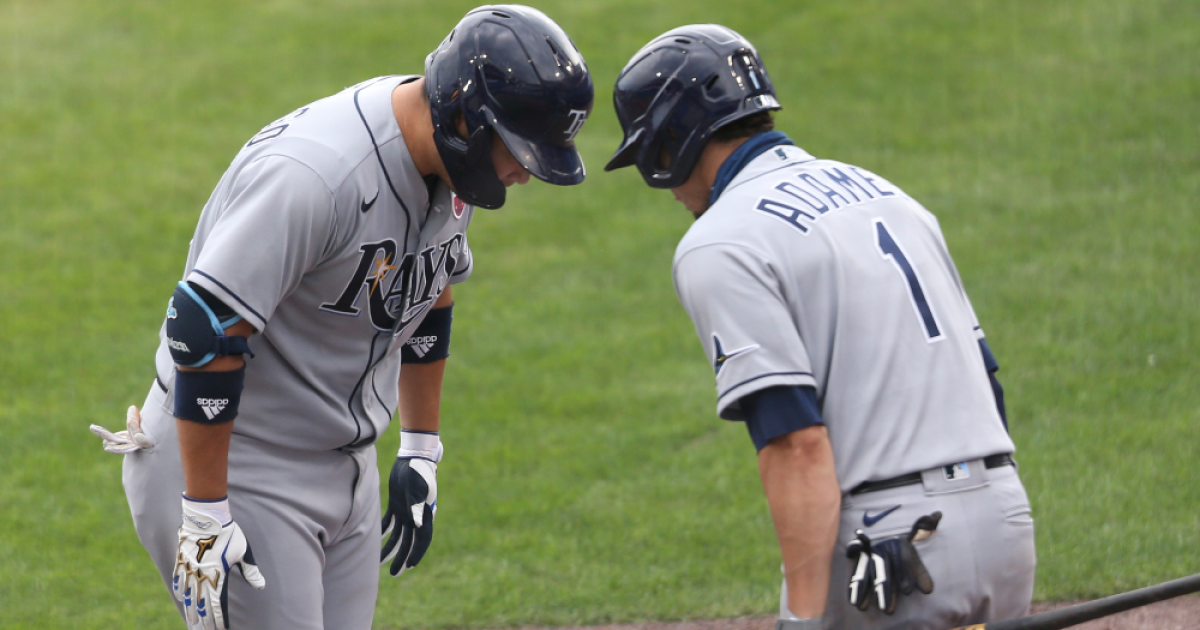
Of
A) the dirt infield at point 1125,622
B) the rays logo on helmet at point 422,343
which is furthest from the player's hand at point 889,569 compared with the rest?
the dirt infield at point 1125,622

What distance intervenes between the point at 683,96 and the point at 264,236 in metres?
1.09

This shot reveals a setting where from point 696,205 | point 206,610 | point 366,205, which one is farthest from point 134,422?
point 696,205

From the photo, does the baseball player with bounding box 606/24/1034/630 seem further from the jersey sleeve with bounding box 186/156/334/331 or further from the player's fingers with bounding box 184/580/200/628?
the player's fingers with bounding box 184/580/200/628

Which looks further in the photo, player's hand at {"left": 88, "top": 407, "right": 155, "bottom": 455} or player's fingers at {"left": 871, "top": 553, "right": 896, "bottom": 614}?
player's hand at {"left": 88, "top": 407, "right": 155, "bottom": 455}

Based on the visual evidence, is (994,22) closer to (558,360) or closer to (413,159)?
(558,360)

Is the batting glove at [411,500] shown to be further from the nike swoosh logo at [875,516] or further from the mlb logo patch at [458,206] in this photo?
the nike swoosh logo at [875,516]

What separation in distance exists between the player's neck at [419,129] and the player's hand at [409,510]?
1.18 metres

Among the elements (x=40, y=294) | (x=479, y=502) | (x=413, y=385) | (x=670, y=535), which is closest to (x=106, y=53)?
(x=40, y=294)

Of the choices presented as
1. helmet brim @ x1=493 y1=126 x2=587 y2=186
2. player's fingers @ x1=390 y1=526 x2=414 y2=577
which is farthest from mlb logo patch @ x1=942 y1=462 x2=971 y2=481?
player's fingers @ x1=390 y1=526 x2=414 y2=577

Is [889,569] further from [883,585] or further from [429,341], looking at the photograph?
[429,341]

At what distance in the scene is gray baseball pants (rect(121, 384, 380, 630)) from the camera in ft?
9.96

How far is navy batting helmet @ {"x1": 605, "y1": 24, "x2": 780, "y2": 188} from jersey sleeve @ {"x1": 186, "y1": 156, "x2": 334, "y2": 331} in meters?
0.84

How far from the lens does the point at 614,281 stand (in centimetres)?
927

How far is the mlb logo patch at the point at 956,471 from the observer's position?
2.62 metres
